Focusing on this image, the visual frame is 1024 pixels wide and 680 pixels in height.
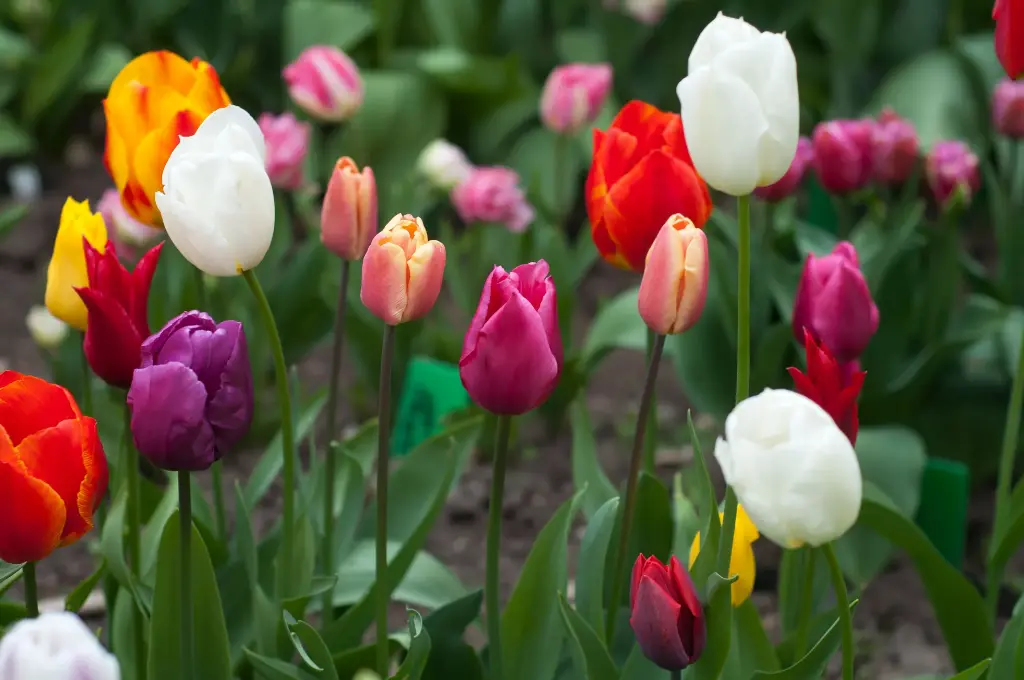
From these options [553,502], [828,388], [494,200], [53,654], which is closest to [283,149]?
[494,200]

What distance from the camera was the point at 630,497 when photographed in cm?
88

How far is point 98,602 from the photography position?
1.39 m

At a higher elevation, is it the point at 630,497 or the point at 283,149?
the point at 283,149

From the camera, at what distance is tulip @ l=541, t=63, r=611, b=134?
189 centimetres

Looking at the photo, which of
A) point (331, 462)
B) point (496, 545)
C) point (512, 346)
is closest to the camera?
point (512, 346)

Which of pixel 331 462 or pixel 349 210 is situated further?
pixel 331 462

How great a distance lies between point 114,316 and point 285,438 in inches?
6.4

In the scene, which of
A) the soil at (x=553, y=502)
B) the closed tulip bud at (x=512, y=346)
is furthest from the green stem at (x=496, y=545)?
the soil at (x=553, y=502)

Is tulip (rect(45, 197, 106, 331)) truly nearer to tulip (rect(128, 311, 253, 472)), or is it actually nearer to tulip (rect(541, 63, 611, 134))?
tulip (rect(128, 311, 253, 472))

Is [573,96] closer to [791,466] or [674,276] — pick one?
[674,276]

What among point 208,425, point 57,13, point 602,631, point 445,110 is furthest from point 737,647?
point 57,13

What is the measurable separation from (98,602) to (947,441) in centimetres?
107

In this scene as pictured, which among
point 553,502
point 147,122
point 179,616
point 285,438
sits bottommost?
point 553,502

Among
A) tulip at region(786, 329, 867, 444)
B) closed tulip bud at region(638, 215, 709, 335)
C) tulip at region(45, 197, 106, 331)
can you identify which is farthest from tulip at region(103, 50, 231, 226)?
tulip at region(786, 329, 867, 444)
